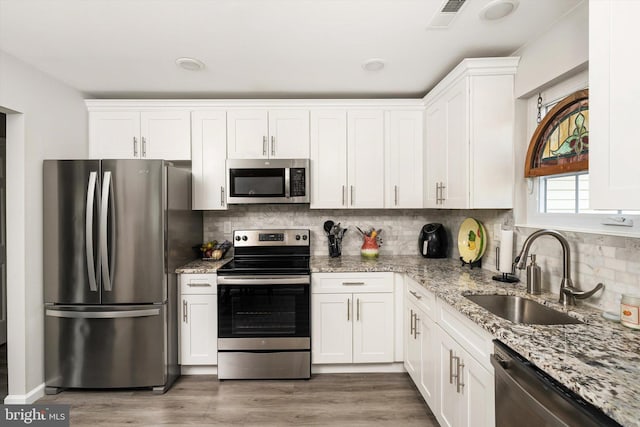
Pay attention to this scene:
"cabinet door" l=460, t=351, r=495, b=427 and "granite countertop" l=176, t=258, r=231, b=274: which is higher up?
"granite countertop" l=176, t=258, r=231, b=274

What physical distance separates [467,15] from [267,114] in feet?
5.87

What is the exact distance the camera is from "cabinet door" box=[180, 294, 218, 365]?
2748mm

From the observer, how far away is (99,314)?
8.11 feet

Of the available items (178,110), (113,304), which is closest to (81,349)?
(113,304)

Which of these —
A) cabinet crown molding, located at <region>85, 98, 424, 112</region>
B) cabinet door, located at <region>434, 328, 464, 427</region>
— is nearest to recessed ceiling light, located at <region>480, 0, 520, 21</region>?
cabinet crown molding, located at <region>85, 98, 424, 112</region>

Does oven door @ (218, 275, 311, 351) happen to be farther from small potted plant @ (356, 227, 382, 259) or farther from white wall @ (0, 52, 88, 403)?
white wall @ (0, 52, 88, 403)

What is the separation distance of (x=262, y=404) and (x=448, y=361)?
1.36 meters

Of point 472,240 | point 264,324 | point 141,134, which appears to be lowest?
point 264,324

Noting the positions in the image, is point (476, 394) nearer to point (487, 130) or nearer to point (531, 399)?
point (531, 399)

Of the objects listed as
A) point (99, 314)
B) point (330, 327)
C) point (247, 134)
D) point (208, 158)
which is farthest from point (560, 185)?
point (99, 314)

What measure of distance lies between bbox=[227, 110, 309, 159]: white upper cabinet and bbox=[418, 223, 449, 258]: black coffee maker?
1396 millimetres

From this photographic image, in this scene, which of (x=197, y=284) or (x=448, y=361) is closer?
(x=448, y=361)

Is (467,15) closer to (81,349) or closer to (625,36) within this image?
(625,36)

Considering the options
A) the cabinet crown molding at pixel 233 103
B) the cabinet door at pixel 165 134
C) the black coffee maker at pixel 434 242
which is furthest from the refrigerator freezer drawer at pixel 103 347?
the black coffee maker at pixel 434 242
